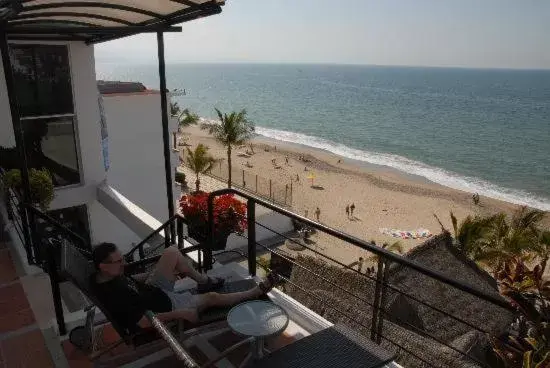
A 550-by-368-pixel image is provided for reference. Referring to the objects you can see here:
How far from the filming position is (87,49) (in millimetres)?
8461

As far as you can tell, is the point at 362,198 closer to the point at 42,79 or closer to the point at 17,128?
the point at 42,79

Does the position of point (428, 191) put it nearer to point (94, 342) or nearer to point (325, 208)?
point (325, 208)

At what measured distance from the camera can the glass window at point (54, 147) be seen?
27.0ft

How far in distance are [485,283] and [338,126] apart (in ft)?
206

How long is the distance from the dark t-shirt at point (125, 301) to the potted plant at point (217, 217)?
1.48 meters

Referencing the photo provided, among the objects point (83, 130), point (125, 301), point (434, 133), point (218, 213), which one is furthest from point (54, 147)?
point (434, 133)

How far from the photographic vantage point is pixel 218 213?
5117mm

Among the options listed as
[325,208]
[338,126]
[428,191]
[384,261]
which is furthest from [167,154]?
[338,126]

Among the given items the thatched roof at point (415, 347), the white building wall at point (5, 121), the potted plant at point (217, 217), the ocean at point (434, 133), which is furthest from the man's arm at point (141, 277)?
the ocean at point (434, 133)

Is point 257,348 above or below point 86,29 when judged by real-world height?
below

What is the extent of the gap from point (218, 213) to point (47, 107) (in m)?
5.08

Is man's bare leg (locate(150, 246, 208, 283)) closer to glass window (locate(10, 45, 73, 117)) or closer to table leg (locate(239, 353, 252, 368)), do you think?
table leg (locate(239, 353, 252, 368))

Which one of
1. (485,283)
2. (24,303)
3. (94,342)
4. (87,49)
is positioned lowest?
(485,283)

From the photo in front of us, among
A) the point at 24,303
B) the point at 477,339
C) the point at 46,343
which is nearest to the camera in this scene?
the point at 46,343
